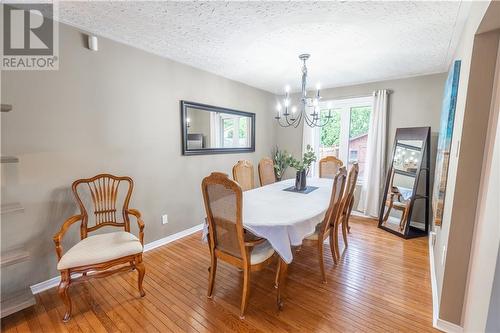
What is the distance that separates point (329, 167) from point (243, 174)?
157 centimetres

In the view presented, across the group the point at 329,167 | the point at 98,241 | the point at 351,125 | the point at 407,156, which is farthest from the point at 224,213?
the point at 351,125

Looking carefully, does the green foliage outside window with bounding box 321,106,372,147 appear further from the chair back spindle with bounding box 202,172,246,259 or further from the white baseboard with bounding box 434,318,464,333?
the chair back spindle with bounding box 202,172,246,259

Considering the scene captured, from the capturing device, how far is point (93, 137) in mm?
2291

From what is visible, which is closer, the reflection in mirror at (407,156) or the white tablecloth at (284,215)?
the white tablecloth at (284,215)

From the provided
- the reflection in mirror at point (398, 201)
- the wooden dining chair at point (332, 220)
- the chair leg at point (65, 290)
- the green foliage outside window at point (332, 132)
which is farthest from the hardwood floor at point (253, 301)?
the green foliage outside window at point (332, 132)

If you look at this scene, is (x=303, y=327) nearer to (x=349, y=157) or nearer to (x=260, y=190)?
(x=260, y=190)

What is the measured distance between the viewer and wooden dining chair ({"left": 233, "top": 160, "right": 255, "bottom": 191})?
9.63ft

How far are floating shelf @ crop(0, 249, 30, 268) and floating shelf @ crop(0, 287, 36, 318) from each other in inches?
11.7

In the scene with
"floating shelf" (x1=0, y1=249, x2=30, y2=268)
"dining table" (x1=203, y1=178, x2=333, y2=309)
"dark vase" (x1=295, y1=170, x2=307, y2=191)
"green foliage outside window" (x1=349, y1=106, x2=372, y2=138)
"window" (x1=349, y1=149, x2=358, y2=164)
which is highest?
"green foliage outside window" (x1=349, y1=106, x2=372, y2=138)

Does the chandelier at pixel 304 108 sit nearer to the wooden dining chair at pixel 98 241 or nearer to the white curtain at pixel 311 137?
the white curtain at pixel 311 137

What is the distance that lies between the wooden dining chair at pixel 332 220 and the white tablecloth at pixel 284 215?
2.8 inches

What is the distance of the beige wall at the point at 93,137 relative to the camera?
1896 millimetres

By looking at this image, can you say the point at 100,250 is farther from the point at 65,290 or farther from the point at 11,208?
the point at 11,208

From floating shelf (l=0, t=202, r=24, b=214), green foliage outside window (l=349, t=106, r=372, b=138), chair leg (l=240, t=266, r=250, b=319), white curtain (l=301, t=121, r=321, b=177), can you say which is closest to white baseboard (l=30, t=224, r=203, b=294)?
floating shelf (l=0, t=202, r=24, b=214)
